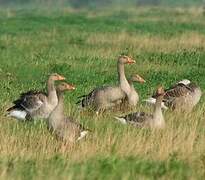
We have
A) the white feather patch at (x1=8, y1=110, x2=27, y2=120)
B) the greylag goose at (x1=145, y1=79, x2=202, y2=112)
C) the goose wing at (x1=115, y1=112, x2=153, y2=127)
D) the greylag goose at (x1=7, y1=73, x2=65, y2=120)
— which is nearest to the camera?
the goose wing at (x1=115, y1=112, x2=153, y2=127)

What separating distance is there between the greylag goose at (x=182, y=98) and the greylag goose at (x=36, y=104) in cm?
229

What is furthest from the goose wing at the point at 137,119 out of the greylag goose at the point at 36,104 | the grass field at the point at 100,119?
the greylag goose at the point at 36,104

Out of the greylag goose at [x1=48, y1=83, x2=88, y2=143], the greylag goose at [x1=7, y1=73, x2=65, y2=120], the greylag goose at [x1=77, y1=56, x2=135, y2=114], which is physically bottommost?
the greylag goose at [x1=77, y1=56, x2=135, y2=114]

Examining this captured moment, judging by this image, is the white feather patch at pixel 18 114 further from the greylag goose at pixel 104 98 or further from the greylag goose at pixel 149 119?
the greylag goose at pixel 149 119

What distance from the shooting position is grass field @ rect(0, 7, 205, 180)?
10891 mm

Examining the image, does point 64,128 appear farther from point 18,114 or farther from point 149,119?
point 18,114

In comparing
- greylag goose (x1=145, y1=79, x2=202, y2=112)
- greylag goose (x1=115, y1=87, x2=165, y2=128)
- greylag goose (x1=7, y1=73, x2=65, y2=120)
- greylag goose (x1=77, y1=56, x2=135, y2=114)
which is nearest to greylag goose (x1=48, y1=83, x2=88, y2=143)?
greylag goose (x1=115, y1=87, x2=165, y2=128)

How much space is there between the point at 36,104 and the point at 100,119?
1201 millimetres

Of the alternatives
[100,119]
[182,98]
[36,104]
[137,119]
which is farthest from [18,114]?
[182,98]

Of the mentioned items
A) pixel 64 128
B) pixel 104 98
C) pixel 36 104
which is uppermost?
pixel 64 128

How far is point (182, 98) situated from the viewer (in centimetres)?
1716

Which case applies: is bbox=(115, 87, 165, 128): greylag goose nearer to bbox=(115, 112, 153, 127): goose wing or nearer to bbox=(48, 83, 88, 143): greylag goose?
bbox=(115, 112, 153, 127): goose wing

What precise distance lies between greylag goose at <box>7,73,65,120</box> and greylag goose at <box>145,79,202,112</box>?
2.29m

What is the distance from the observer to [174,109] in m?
17.2
